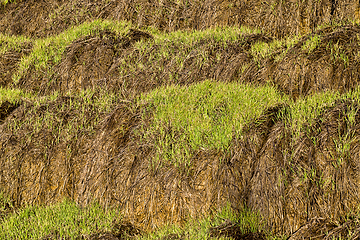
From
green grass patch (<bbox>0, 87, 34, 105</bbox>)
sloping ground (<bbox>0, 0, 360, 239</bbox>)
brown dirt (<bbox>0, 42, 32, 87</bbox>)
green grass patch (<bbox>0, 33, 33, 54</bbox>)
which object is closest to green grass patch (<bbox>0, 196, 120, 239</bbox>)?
sloping ground (<bbox>0, 0, 360, 239</bbox>)

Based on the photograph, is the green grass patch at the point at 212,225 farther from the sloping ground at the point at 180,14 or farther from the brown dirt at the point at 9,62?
the brown dirt at the point at 9,62

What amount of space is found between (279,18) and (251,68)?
4.01ft

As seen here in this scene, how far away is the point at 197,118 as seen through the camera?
178 inches

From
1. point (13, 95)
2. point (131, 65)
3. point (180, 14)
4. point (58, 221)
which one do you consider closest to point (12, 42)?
point (13, 95)

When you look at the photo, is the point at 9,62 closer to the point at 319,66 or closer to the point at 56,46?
the point at 56,46

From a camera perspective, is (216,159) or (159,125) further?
(159,125)

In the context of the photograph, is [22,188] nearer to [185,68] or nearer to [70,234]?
[70,234]

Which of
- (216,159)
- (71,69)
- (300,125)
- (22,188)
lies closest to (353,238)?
(300,125)

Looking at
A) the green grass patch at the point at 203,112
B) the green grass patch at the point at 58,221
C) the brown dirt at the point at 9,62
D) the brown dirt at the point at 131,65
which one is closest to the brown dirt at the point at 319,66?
the green grass patch at the point at 203,112

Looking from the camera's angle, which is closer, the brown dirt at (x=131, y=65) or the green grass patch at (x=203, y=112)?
the green grass patch at (x=203, y=112)

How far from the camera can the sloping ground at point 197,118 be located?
3762 millimetres

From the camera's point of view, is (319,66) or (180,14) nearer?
(319,66)

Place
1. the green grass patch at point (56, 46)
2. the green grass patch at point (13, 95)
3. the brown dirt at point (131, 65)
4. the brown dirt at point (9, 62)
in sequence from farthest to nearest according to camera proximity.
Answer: the brown dirt at point (9, 62), the green grass patch at point (56, 46), the green grass patch at point (13, 95), the brown dirt at point (131, 65)

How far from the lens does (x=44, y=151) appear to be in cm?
484
